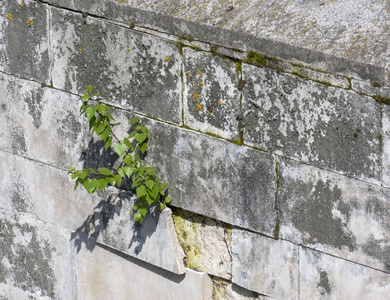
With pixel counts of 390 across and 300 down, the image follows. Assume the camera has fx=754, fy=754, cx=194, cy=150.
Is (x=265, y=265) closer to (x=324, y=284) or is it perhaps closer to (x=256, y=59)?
(x=324, y=284)

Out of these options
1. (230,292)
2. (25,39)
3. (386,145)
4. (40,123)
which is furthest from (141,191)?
(386,145)

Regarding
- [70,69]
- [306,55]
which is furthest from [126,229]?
[306,55]

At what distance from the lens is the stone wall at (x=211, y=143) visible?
3262 millimetres

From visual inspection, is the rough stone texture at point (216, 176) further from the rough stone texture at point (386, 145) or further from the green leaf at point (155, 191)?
the rough stone texture at point (386, 145)

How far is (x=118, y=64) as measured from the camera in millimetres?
3922

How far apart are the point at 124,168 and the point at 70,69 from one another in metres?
0.68

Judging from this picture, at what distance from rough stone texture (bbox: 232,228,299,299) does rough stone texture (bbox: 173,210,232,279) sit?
103mm

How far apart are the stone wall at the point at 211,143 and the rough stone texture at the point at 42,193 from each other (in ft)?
0.03

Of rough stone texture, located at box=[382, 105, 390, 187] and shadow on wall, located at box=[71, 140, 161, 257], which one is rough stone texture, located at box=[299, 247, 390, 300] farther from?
shadow on wall, located at box=[71, 140, 161, 257]

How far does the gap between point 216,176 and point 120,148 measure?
1.68ft

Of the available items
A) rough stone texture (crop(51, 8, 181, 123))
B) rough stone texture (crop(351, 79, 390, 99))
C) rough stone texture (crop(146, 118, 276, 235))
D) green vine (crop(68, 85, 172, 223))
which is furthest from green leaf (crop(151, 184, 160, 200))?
rough stone texture (crop(351, 79, 390, 99))

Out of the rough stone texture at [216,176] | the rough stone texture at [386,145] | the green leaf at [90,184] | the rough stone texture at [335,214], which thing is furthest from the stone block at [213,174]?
the rough stone texture at [386,145]

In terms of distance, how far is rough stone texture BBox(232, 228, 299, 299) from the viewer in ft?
12.1

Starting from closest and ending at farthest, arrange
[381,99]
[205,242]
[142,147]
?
1. [381,99]
2. [142,147]
3. [205,242]
